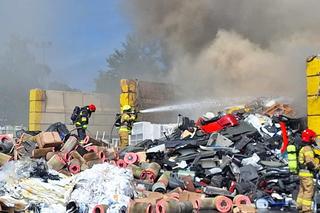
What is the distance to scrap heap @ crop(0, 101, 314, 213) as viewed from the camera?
753 centimetres

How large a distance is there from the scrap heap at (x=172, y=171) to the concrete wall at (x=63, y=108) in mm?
7144

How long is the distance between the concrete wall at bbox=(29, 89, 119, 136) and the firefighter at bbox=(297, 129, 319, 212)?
1342 cm

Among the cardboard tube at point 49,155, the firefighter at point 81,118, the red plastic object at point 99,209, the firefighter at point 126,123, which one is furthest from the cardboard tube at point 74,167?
the firefighter at point 126,123

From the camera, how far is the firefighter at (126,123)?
1545cm

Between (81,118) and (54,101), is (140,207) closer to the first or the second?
(81,118)

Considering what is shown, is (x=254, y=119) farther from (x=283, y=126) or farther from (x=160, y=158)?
(x=160, y=158)

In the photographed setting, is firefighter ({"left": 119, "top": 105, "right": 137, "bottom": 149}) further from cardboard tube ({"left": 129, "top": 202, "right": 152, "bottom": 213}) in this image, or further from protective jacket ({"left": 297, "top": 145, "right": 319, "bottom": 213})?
cardboard tube ({"left": 129, "top": 202, "right": 152, "bottom": 213})

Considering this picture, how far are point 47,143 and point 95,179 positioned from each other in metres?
3.12

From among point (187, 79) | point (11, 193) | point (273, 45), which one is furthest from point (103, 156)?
point (187, 79)

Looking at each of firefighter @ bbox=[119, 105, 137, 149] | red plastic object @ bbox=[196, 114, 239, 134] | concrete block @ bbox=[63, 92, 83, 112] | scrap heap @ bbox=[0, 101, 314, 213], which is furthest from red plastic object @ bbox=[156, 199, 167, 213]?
concrete block @ bbox=[63, 92, 83, 112]

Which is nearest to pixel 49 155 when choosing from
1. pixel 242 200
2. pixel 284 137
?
pixel 242 200

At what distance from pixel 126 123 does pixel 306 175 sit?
804 centimetres

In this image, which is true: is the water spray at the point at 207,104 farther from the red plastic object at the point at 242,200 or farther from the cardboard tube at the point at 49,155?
the red plastic object at the point at 242,200

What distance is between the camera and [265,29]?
17.1 meters
